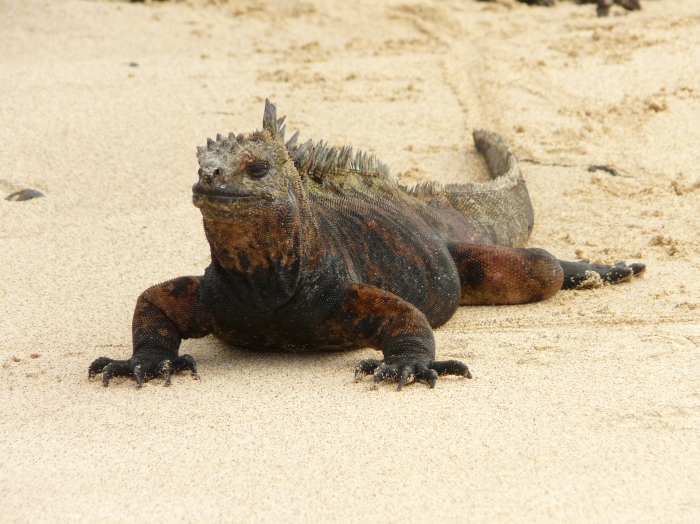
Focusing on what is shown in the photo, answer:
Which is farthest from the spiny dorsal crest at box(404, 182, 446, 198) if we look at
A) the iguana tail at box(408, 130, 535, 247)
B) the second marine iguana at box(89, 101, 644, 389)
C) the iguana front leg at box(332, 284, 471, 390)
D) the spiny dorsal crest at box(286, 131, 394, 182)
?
the iguana front leg at box(332, 284, 471, 390)

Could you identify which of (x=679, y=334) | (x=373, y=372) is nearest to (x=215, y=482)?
(x=373, y=372)

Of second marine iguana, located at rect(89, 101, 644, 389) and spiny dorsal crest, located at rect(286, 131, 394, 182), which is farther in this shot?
spiny dorsal crest, located at rect(286, 131, 394, 182)

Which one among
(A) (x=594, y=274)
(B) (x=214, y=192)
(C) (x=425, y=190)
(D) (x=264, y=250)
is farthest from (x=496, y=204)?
(B) (x=214, y=192)

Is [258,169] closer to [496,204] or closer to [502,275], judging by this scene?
[502,275]

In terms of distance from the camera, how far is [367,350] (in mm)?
4887

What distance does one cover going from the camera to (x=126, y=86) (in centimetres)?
913

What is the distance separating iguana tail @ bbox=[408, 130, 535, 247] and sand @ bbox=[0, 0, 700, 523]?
0.26m

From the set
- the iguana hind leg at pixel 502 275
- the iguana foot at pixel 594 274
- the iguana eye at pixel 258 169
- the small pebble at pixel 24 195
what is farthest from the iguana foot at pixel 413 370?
the small pebble at pixel 24 195

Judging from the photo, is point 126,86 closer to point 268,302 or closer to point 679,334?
point 268,302

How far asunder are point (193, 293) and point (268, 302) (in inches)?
17.8

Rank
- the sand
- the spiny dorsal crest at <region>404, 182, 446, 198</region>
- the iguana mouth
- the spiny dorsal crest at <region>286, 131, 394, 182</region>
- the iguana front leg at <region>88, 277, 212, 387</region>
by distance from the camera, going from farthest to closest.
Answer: the spiny dorsal crest at <region>404, 182, 446, 198</region> < the spiny dorsal crest at <region>286, 131, 394, 182</region> < the iguana front leg at <region>88, 277, 212, 387</region> < the iguana mouth < the sand

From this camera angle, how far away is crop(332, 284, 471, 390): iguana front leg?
4.16 meters

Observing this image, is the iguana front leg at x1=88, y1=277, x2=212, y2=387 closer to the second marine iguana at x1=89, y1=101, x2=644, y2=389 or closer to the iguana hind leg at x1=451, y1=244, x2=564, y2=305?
the second marine iguana at x1=89, y1=101, x2=644, y2=389

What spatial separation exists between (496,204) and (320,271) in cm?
232
